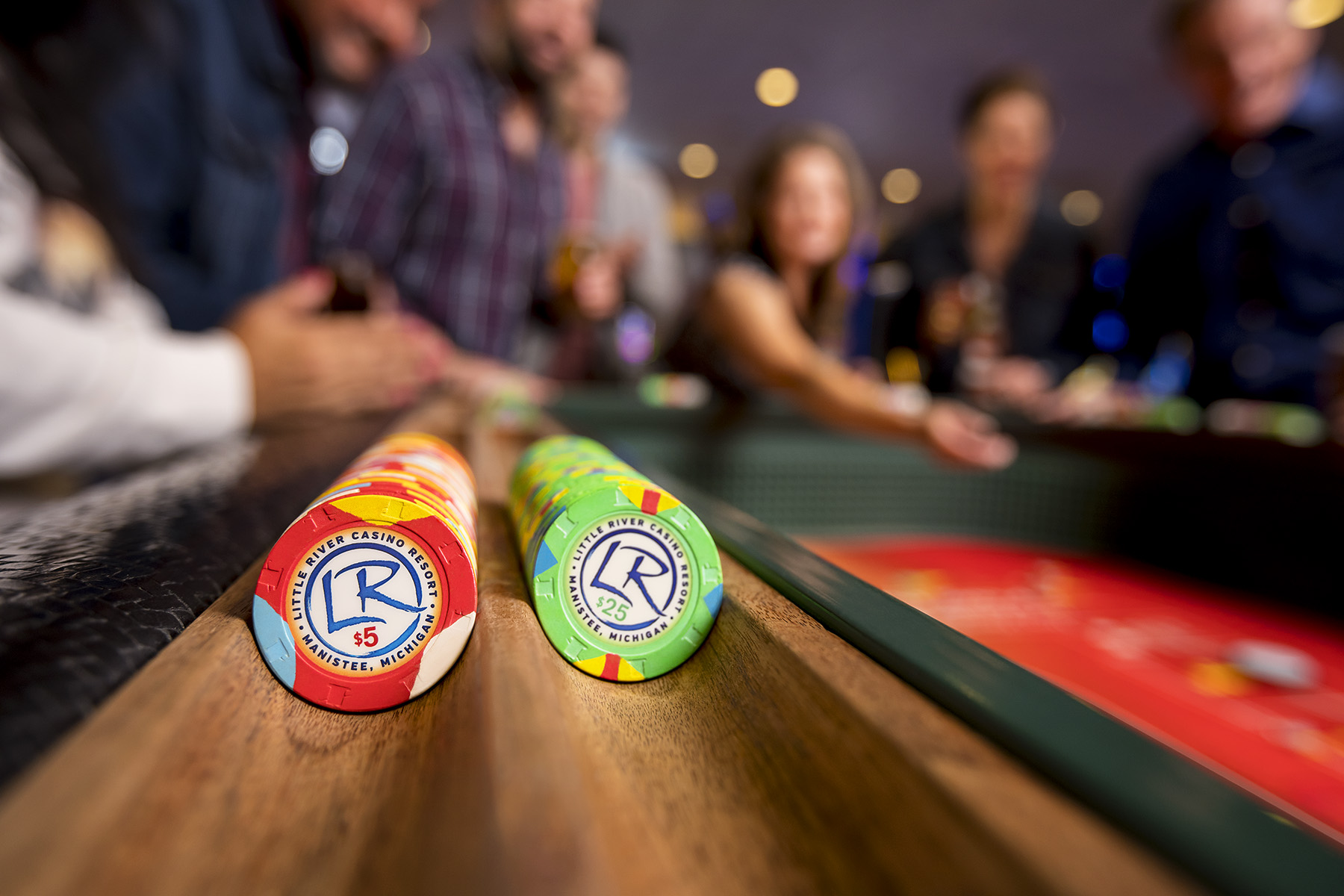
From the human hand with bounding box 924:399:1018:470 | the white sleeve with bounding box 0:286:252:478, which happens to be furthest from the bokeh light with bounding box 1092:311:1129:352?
the white sleeve with bounding box 0:286:252:478

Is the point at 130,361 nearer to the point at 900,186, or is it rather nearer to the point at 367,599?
the point at 367,599

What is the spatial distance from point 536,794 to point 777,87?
7768 mm

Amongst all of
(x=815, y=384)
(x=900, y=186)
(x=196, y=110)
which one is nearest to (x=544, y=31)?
(x=196, y=110)

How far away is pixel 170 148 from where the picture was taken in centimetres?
192

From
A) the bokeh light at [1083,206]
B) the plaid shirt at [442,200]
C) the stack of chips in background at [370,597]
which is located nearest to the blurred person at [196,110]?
the plaid shirt at [442,200]

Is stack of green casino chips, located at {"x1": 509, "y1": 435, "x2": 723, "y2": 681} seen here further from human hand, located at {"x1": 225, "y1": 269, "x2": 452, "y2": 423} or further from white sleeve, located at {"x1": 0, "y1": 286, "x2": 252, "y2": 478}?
human hand, located at {"x1": 225, "y1": 269, "x2": 452, "y2": 423}

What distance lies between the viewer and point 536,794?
279mm

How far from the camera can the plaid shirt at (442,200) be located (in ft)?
8.69

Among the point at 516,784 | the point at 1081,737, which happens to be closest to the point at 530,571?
the point at 516,784

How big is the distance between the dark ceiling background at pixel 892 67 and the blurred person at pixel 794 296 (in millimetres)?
3707

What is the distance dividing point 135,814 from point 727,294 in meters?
2.32

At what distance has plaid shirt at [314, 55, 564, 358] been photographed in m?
2.65

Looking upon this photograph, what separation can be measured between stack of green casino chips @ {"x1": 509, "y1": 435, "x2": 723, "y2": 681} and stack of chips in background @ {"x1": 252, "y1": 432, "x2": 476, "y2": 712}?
0.06 metres

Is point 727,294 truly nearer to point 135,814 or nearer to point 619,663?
point 619,663
